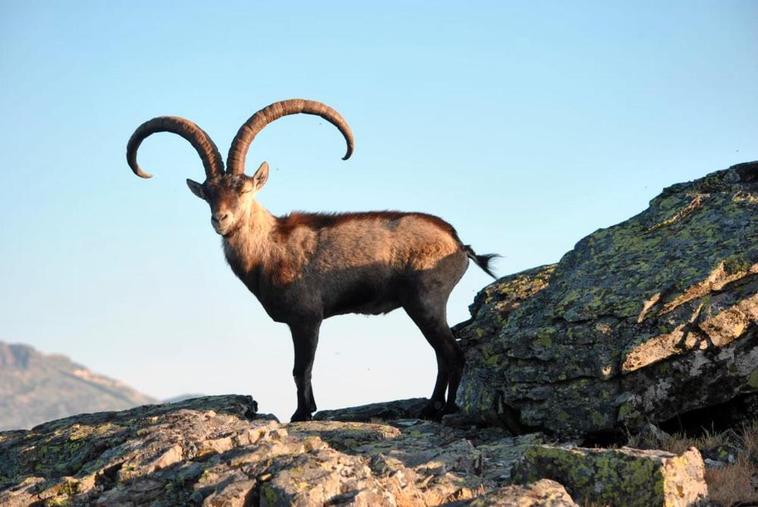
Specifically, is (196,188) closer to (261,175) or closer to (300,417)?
(261,175)

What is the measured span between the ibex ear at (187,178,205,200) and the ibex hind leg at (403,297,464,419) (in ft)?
11.5

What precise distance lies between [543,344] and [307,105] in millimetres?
5812

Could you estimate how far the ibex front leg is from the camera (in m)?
12.8

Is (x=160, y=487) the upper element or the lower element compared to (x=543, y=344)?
lower

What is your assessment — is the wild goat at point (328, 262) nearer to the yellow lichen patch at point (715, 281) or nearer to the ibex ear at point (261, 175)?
the ibex ear at point (261, 175)

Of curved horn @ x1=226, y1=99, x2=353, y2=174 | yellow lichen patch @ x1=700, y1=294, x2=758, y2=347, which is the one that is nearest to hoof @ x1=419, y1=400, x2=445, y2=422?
yellow lichen patch @ x1=700, y1=294, x2=758, y2=347

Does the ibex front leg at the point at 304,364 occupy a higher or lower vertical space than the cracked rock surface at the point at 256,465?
higher

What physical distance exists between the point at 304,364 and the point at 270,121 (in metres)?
3.89

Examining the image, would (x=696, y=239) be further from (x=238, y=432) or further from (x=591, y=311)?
(x=238, y=432)

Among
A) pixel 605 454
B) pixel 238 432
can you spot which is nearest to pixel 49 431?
pixel 238 432

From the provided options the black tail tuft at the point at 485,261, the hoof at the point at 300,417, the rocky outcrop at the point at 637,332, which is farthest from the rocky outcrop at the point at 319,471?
the black tail tuft at the point at 485,261

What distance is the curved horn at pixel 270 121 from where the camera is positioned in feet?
45.3

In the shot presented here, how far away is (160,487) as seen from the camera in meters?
7.94

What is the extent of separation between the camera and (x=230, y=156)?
13820mm
